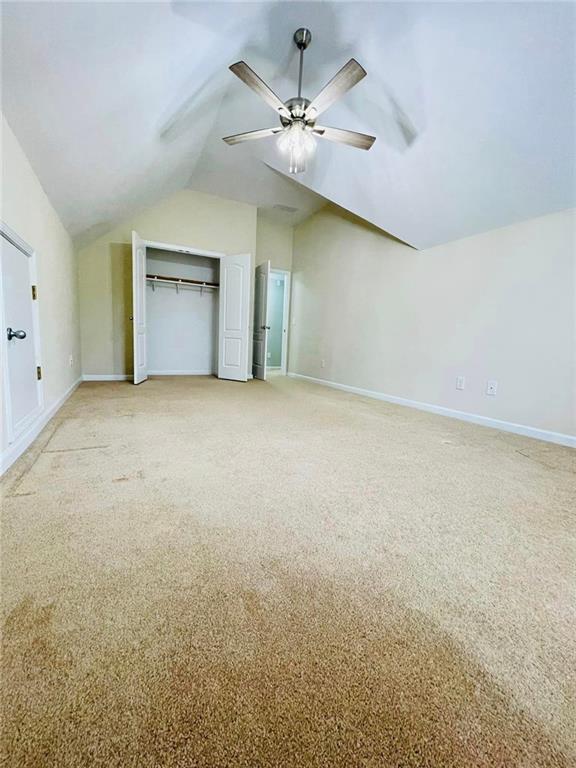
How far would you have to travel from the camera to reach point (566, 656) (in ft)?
2.68

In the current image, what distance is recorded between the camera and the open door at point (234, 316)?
5.08 m

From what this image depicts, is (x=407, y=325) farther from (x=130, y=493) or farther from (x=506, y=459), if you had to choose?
(x=130, y=493)

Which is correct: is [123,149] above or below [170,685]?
above

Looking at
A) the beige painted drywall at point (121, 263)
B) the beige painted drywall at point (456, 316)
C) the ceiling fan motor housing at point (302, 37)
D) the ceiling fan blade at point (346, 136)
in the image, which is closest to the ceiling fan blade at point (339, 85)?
the ceiling fan blade at point (346, 136)

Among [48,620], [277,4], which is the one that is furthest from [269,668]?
[277,4]

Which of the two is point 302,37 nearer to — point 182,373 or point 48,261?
point 48,261

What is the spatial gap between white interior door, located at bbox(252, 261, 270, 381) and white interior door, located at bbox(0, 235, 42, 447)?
335 cm

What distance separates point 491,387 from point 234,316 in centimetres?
376

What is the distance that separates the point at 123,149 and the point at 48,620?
3.20 m

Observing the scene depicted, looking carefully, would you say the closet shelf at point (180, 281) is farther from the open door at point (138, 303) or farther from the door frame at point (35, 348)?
the door frame at point (35, 348)

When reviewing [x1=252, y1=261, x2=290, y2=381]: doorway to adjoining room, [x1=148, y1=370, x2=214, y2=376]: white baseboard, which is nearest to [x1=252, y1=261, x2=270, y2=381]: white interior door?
[x1=252, y1=261, x2=290, y2=381]: doorway to adjoining room

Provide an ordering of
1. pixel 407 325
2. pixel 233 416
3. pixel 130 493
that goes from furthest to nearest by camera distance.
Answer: pixel 407 325
pixel 233 416
pixel 130 493

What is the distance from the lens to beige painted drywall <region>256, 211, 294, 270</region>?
5781 mm

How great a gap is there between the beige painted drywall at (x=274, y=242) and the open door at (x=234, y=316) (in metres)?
0.86
